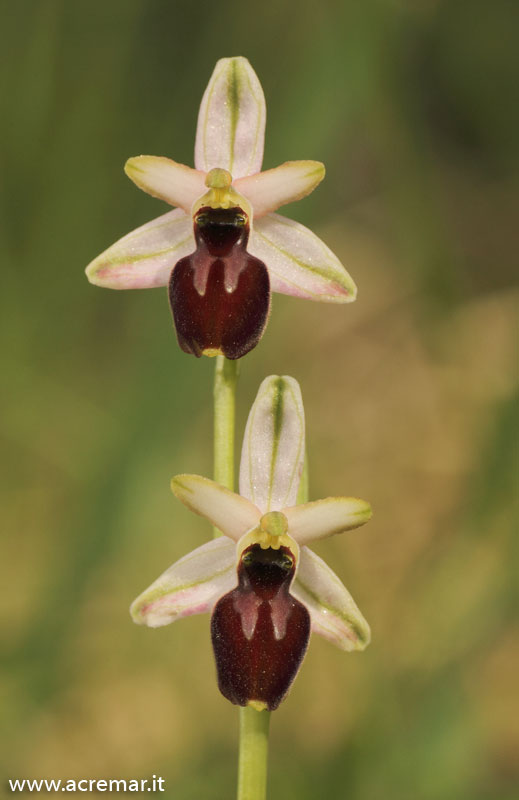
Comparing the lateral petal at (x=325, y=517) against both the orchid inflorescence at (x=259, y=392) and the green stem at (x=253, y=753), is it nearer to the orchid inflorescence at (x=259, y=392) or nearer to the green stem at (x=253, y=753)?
the orchid inflorescence at (x=259, y=392)

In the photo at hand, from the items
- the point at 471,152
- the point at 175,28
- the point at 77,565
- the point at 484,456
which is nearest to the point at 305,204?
the point at 484,456

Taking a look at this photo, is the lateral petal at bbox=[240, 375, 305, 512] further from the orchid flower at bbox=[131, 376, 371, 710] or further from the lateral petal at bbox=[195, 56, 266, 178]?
the lateral petal at bbox=[195, 56, 266, 178]

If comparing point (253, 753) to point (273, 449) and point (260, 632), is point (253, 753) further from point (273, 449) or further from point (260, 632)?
point (273, 449)

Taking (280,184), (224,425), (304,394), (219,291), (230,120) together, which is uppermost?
(304,394)

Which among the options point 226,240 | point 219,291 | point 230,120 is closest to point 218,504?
point 219,291

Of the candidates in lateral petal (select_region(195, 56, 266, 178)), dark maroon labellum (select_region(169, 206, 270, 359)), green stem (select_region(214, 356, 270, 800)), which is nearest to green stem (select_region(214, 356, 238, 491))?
green stem (select_region(214, 356, 270, 800))

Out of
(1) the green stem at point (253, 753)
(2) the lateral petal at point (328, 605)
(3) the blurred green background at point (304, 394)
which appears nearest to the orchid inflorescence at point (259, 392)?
(2) the lateral petal at point (328, 605)

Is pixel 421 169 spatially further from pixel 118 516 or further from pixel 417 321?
pixel 118 516
